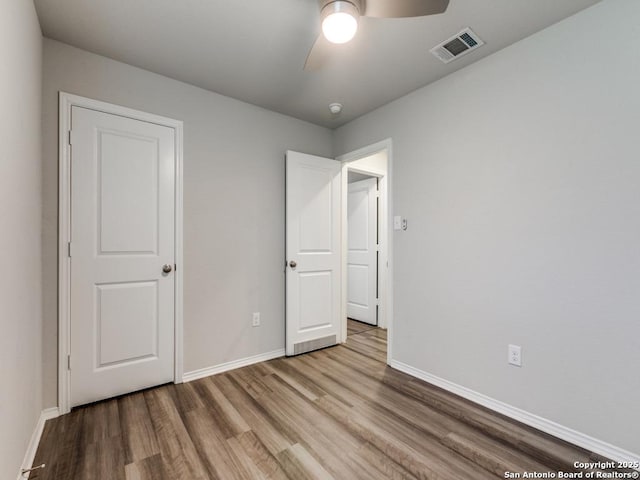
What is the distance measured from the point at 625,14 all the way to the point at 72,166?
3.40 m

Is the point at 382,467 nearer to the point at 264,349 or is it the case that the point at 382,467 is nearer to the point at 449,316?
the point at 449,316

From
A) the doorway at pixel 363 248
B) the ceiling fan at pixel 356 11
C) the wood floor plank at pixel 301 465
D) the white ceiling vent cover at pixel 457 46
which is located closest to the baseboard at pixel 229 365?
the wood floor plank at pixel 301 465

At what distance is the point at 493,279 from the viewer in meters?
2.14

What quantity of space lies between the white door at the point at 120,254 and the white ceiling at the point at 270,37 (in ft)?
1.65

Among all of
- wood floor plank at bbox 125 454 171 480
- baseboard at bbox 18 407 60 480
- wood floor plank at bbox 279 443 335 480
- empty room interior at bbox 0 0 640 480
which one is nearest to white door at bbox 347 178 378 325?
empty room interior at bbox 0 0 640 480

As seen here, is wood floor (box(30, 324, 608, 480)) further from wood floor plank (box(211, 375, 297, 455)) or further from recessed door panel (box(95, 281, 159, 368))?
recessed door panel (box(95, 281, 159, 368))

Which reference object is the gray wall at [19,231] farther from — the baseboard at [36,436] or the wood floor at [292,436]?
the wood floor at [292,436]

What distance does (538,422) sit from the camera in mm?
1886

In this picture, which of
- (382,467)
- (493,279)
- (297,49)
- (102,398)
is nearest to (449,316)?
(493,279)

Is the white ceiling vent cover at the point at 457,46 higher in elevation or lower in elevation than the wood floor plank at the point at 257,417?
higher

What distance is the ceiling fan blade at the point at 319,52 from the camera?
1.64 m

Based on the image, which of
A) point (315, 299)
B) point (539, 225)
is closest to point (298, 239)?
point (315, 299)

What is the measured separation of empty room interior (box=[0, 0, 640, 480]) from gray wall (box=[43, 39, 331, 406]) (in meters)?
0.02

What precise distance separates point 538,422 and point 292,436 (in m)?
1.51
